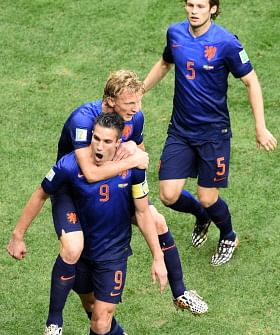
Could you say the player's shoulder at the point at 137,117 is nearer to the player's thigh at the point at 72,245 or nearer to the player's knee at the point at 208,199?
the player's thigh at the point at 72,245

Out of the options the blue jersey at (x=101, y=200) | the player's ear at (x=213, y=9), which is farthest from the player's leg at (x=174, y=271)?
the player's ear at (x=213, y=9)

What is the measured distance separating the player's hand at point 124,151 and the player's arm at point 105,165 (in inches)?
1.8

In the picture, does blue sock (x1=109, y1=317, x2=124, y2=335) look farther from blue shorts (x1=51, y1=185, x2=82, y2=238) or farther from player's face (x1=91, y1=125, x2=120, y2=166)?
player's face (x1=91, y1=125, x2=120, y2=166)

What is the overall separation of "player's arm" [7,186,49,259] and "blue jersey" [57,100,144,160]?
0.46 m

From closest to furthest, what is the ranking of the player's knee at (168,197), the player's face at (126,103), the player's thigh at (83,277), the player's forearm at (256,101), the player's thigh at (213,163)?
the player's face at (126,103) → the player's thigh at (83,277) → the player's forearm at (256,101) → the player's thigh at (213,163) → the player's knee at (168,197)

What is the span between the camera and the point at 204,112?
31.8 feet

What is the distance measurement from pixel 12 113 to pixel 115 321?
441 cm

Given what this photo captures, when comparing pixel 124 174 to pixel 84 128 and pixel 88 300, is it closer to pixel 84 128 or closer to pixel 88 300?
pixel 84 128

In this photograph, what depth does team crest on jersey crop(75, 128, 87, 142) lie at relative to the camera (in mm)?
8180

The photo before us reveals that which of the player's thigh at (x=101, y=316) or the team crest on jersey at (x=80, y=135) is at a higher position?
the team crest on jersey at (x=80, y=135)

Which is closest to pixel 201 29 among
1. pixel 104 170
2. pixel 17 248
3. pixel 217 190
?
pixel 217 190

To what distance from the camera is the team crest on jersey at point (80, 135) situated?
818 centimetres

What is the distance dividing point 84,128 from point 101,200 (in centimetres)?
59

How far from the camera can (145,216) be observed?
8.13m
